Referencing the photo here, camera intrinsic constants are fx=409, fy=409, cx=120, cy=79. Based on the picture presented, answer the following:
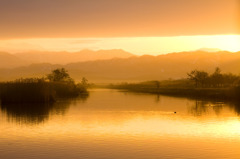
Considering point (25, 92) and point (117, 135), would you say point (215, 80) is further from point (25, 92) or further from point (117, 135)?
point (117, 135)

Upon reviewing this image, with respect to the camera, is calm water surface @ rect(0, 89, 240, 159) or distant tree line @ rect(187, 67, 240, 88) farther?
distant tree line @ rect(187, 67, 240, 88)

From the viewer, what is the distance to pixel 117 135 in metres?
31.5

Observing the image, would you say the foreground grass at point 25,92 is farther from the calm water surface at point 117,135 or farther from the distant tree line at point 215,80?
the distant tree line at point 215,80

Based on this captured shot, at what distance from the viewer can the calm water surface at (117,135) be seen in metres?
25.3

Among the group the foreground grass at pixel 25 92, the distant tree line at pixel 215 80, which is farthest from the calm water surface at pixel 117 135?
the distant tree line at pixel 215 80

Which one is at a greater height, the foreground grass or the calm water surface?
the foreground grass

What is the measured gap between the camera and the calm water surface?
82.9 ft

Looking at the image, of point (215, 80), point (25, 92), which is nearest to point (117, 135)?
point (25, 92)

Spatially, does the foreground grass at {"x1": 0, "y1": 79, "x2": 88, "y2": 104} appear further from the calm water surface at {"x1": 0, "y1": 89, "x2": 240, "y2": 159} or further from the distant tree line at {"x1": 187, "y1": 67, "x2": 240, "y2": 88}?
the distant tree line at {"x1": 187, "y1": 67, "x2": 240, "y2": 88}

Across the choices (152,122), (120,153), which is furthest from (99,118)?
(120,153)

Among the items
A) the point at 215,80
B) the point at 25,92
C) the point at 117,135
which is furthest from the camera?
the point at 215,80

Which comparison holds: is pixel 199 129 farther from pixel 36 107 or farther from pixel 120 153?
pixel 36 107

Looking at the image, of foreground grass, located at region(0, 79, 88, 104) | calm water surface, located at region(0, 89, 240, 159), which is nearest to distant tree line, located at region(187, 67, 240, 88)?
foreground grass, located at region(0, 79, 88, 104)

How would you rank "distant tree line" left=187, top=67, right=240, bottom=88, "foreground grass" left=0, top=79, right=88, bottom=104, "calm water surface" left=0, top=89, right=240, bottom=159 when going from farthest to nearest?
"distant tree line" left=187, top=67, right=240, bottom=88 → "foreground grass" left=0, top=79, right=88, bottom=104 → "calm water surface" left=0, top=89, right=240, bottom=159
